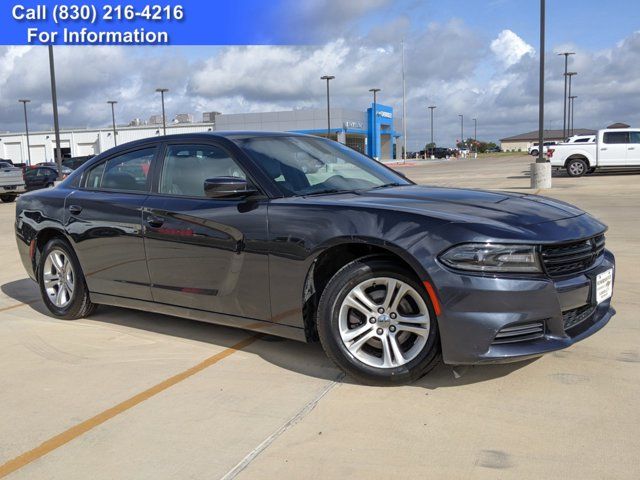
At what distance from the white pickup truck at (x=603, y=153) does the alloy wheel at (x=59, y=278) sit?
76.2 feet

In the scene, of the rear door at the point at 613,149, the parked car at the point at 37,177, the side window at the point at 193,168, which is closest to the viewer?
the side window at the point at 193,168

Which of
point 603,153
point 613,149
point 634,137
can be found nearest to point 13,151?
point 603,153

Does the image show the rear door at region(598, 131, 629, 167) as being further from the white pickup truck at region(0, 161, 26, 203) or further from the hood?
the hood

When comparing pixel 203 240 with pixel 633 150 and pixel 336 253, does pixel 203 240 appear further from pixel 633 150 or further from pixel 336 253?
pixel 633 150

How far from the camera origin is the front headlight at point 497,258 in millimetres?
3283

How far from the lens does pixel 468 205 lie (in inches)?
148

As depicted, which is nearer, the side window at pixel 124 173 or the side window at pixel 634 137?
the side window at pixel 124 173

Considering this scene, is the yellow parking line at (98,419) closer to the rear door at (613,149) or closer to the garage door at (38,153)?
the rear door at (613,149)

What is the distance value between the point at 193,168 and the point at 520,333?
2.57 metres

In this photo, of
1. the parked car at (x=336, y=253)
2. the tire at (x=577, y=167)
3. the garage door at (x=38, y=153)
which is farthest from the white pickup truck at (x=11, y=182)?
the garage door at (x=38, y=153)

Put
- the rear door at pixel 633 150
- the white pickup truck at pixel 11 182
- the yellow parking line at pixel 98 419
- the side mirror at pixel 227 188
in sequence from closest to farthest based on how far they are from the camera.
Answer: the yellow parking line at pixel 98 419, the side mirror at pixel 227 188, the white pickup truck at pixel 11 182, the rear door at pixel 633 150

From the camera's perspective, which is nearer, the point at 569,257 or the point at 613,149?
the point at 569,257

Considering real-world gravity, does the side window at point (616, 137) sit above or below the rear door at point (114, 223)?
above

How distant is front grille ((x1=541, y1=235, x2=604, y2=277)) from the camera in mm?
3367
